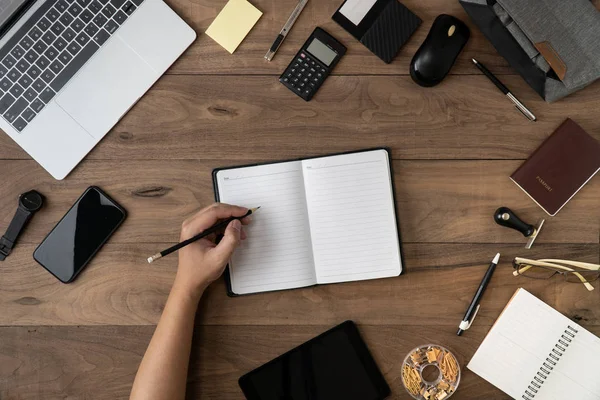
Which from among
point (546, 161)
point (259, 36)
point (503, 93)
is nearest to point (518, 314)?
point (546, 161)

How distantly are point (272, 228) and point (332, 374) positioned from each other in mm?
307

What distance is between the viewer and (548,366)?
3.37ft

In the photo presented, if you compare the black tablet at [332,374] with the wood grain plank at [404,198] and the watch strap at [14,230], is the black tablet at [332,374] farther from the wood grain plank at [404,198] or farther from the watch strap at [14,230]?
the watch strap at [14,230]

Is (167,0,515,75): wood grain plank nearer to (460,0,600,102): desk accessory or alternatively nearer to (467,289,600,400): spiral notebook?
(460,0,600,102): desk accessory

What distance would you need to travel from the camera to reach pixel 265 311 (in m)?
1.06

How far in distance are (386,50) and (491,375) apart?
0.66 m

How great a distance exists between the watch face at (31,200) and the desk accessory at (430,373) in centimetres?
77

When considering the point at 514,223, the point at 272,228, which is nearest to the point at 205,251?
the point at 272,228

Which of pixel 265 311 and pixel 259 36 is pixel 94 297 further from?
pixel 259 36

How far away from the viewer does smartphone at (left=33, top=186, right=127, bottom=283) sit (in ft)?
3.44

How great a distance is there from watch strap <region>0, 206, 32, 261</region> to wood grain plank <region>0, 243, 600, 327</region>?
0.02 meters

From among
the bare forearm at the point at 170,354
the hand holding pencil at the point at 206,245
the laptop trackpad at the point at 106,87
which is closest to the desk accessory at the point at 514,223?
the hand holding pencil at the point at 206,245

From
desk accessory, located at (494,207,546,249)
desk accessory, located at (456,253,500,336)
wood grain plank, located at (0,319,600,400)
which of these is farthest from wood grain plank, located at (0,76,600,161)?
wood grain plank, located at (0,319,600,400)

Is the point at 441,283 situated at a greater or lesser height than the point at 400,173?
lesser
